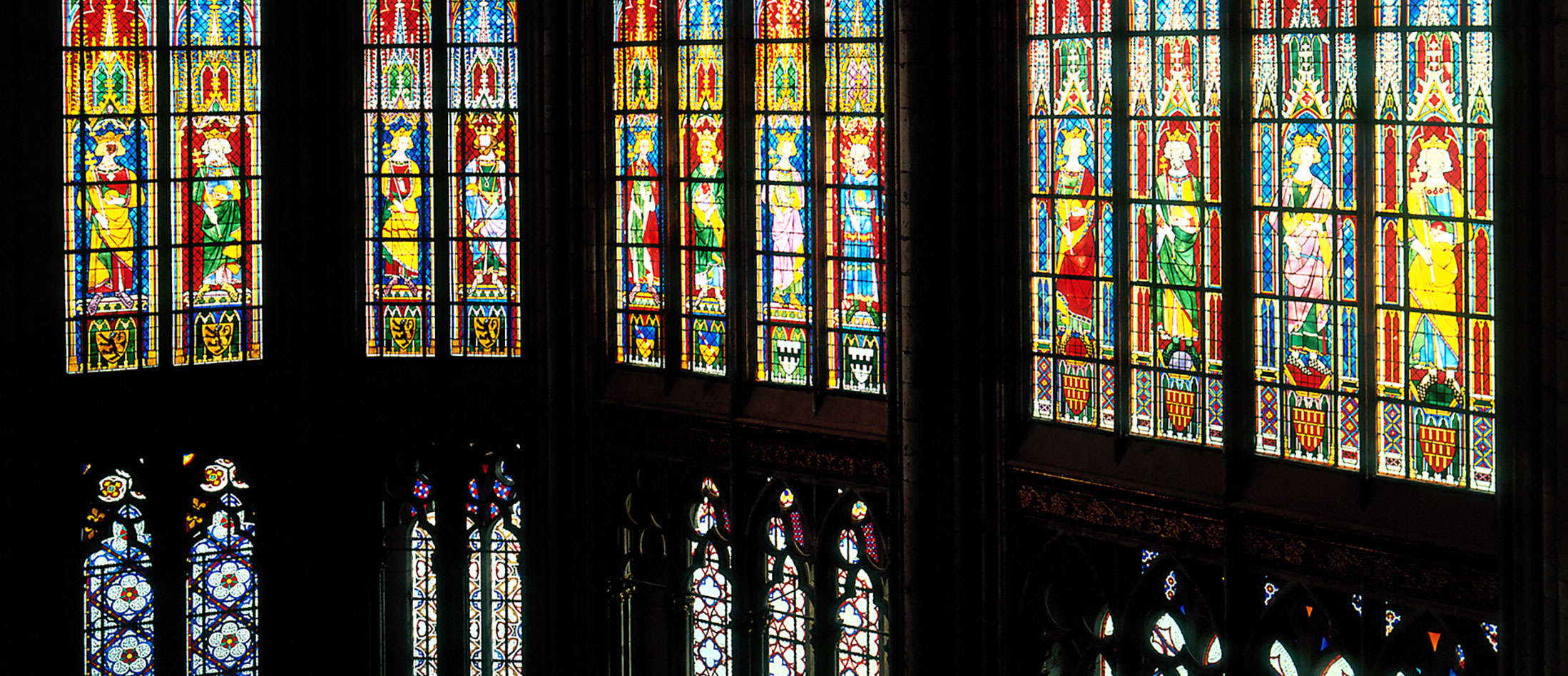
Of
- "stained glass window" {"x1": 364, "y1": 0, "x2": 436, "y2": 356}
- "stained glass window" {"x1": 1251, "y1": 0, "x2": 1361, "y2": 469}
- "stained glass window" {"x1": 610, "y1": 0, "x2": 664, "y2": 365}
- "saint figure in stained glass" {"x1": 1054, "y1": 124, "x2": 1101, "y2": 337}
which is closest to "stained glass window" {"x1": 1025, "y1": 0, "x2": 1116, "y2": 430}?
"saint figure in stained glass" {"x1": 1054, "y1": 124, "x2": 1101, "y2": 337}

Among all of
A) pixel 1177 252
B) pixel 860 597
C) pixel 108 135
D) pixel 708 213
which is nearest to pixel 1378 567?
pixel 1177 252

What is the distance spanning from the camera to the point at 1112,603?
39.1 feet

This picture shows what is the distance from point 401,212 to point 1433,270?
7051 mm

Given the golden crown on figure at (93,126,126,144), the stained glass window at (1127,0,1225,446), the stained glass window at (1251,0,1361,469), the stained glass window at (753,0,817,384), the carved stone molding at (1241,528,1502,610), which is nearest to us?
the carved stone molding at (1241,528,1502,610)

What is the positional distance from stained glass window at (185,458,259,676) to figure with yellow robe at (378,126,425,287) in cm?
173

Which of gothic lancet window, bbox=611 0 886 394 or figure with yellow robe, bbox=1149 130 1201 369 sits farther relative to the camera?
gothic lancet window, bbox=611 0 886 394

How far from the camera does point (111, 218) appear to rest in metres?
14.2

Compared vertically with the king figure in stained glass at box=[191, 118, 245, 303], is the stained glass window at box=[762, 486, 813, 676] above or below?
below

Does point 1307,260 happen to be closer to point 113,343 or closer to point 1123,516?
point 1123,516

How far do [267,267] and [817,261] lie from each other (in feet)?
12.7

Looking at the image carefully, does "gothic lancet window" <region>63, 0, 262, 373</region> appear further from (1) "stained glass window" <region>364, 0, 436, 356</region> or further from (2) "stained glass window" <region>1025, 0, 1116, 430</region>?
(2) "stained glass window" <region>1025, 0, 1116, 430</region>

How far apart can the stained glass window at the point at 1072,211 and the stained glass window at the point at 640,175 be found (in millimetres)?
2850

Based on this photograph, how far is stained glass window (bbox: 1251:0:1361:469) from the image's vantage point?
10.9m

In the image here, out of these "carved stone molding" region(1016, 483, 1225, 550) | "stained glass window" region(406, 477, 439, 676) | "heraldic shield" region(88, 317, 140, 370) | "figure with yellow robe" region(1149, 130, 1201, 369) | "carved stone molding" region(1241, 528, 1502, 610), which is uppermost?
"figure with yellow robe" region(1149, 130, 1201, 369)
